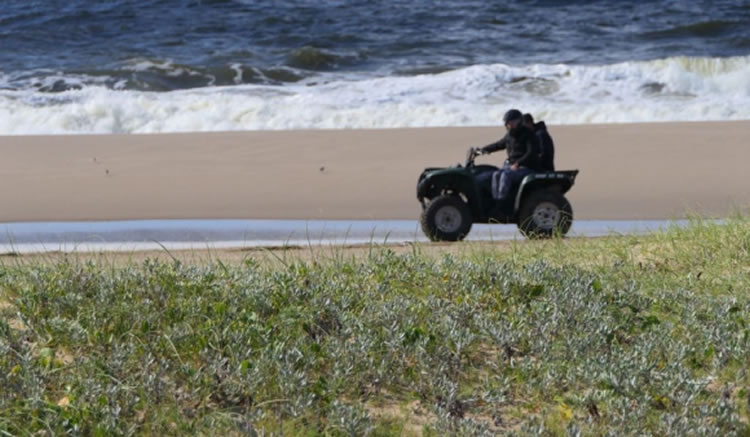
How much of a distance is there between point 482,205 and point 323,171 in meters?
3.51

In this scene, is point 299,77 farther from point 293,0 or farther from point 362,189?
point 362,189

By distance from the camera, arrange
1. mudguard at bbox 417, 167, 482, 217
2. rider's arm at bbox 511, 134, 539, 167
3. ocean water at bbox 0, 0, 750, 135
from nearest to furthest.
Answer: mudguard at bbox 417, 167, 482, 217, rider's arm at bbox 511, 134, 539, 167, ocean water at bbox 0, 0, 750, 135

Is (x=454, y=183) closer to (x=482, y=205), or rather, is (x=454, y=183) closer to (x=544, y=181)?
(x=482, y=205)

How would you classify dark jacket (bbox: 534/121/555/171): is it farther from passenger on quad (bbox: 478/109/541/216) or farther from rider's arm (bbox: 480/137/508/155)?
rider's arm (bbox: 480/137/508/155)

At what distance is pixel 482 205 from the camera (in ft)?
29.7

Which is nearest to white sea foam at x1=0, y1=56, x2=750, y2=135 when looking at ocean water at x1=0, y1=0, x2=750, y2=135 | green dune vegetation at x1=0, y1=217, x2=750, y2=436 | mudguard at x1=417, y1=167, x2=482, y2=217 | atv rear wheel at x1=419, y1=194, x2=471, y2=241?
ocean water at x1=0, y1=0, x2=750, y2=135

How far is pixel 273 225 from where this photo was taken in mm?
10117

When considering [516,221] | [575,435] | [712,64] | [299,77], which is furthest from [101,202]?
[712,64]

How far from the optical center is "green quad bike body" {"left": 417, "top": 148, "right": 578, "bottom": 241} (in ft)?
29.1

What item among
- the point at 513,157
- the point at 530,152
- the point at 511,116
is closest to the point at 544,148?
the point at 530,152

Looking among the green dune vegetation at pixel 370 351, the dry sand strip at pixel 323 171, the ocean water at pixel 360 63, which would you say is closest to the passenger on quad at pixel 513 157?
the dry sand strip at pixel 323 171

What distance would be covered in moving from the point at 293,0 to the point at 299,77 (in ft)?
20.6

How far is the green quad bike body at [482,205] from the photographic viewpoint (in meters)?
8.88

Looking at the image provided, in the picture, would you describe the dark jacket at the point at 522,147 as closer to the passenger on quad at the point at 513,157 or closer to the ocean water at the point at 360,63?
the passenger on quad at the point at 513,157
